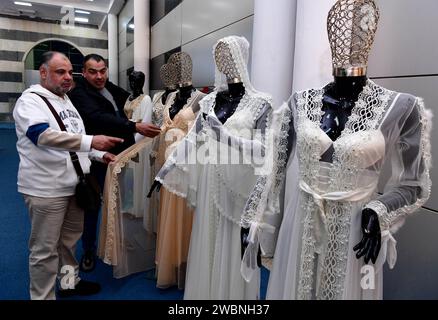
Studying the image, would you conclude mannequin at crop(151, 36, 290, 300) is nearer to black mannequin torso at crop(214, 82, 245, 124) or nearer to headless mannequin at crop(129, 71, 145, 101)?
black mannequin torso at crop(214, 82, 245, 124)

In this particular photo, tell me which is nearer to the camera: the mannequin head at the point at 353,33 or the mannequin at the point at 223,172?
the mannequin head at the point at 353,33

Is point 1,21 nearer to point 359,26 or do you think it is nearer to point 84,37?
point 84,37

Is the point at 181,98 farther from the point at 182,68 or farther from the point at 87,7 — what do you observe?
the point at 87,7

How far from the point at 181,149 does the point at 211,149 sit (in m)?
0.19

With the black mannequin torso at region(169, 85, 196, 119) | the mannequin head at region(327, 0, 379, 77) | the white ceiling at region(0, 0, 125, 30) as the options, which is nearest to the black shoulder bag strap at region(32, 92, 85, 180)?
the black mannequin torso at region(169, 85, 196, 119)

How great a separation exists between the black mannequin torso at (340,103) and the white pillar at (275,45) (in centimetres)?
118

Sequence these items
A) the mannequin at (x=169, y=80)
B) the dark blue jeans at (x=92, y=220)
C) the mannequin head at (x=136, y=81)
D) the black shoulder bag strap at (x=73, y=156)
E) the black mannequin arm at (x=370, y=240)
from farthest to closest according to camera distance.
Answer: the mannequin head at (x=136, y=81)
the mannequin at (x=169, y=80)
the dark blue jeans at (x=92, y=220)
the black shoulder bag strap at (x=73, y=156)
the black mannequin arm at (x=370, y=240)

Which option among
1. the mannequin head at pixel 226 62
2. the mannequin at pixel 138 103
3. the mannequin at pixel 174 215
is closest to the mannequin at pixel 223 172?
the mannequin head at pixel 226 62

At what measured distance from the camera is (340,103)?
108cm

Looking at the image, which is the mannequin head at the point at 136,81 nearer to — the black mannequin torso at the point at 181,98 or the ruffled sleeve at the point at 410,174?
the black mannequin torso at the point at 181,98

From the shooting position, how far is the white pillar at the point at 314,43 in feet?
6.07

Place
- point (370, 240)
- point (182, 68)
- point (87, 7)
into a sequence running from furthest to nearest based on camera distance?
point (87, 7) → point (182, 68) → point (370, 240)

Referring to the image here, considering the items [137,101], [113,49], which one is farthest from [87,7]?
[137,101]

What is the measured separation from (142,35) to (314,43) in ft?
12.7
